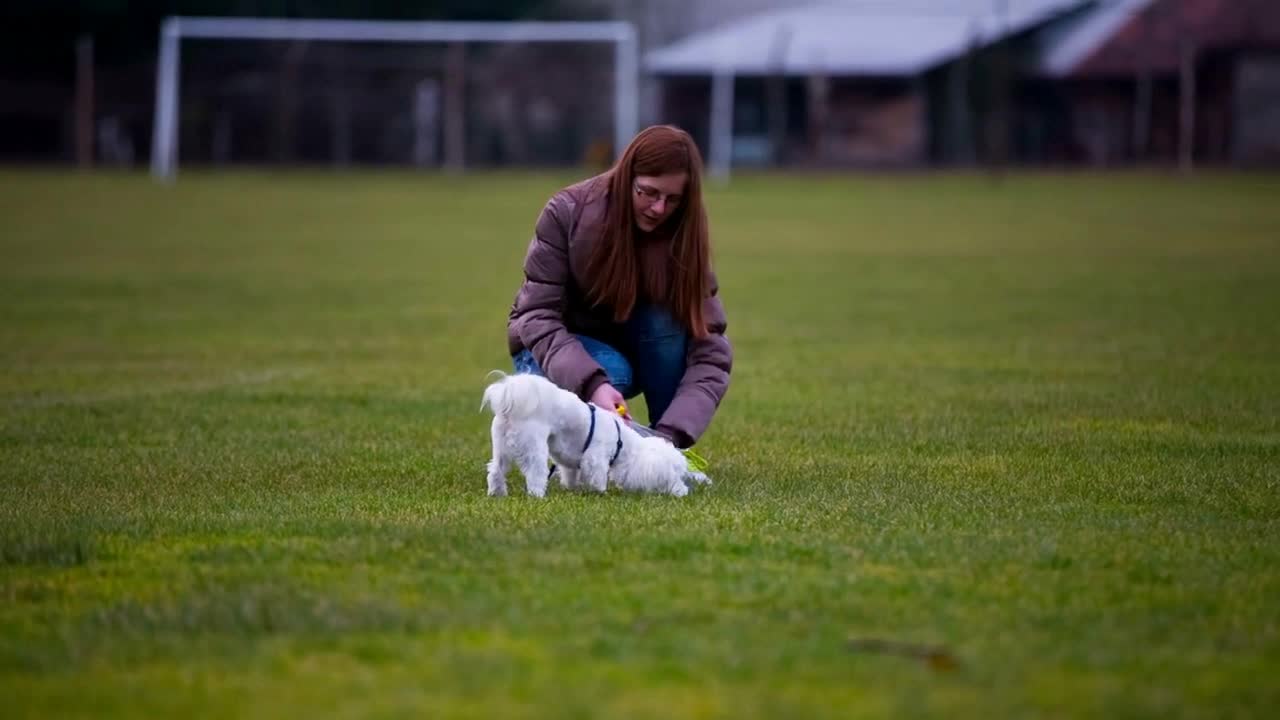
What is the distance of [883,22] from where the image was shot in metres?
48.8

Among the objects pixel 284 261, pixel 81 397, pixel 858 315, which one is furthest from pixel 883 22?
pixel 81 397

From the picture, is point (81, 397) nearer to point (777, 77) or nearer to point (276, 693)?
point (276, 693)

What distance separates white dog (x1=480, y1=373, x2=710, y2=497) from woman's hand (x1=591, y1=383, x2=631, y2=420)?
7 centimetres

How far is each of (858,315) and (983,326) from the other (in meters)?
1.15

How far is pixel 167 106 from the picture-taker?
1385 inches

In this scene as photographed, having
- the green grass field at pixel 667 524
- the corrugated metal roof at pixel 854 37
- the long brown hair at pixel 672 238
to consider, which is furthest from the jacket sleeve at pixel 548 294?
the corrugated metal roof at pixel 854 37

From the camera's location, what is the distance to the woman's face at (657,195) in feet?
19.7

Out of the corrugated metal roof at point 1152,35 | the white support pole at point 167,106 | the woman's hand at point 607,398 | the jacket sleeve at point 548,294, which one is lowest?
the woman's hand at point 607,398

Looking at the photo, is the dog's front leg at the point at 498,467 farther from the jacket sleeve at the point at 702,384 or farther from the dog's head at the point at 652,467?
the jacket sleeve at the point at 702,384

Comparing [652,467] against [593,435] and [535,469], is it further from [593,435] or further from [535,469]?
[535,469]

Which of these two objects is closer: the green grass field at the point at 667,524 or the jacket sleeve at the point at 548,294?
the green grass field at the point at 667,524

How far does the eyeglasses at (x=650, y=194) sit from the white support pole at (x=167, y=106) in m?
29.5

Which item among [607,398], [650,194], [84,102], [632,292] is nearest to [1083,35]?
[84,102]

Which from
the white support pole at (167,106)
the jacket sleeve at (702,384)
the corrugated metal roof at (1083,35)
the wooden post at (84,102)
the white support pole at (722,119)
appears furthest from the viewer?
the corrugated metal roof at (1083,35)
